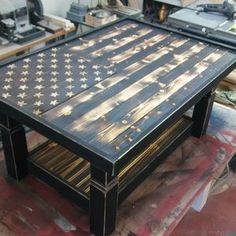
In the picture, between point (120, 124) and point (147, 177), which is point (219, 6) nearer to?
point (147, 177)

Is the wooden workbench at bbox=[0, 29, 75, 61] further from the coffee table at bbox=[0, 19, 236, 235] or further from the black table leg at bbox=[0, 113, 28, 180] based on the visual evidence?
the black table leg at bbox=[0, 113, 28, 180]

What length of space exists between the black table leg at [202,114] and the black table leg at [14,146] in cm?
64

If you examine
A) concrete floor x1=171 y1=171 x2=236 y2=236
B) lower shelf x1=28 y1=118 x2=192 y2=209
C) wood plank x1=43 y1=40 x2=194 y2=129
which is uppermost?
wood plank x1=43 y1=40 x2=194 y2=129

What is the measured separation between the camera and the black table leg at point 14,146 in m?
0.98

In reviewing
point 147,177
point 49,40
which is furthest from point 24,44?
point 147,177

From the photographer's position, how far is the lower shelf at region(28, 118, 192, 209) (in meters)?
1.01

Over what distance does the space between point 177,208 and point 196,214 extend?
0.80 m

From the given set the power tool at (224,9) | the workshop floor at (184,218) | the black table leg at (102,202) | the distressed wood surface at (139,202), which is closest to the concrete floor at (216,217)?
the workshop floor at (184,218)

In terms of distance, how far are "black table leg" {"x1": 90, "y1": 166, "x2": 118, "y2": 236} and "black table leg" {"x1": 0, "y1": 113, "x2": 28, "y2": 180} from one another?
306mm

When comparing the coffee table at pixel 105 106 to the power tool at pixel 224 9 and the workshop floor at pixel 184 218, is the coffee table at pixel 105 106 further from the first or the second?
the power tool at pixel 224 9

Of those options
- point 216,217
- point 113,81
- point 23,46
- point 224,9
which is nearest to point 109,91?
point 113,81

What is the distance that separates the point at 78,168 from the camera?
109cm

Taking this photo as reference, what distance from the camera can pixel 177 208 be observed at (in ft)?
3.47

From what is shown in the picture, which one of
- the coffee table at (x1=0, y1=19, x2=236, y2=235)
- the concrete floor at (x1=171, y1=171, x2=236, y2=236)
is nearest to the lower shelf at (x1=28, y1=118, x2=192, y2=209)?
the coffee table at (x1=0, y1=19, x2=236, y2=235)
